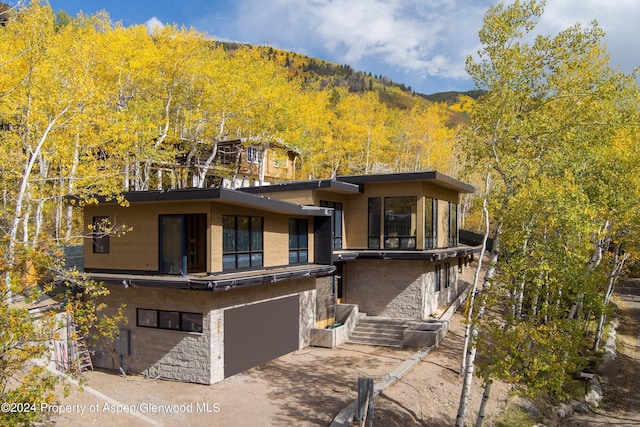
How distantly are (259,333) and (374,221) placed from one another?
898 centimetres

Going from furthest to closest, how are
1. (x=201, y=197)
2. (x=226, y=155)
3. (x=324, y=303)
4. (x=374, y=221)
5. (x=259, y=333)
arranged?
1. (x=226, y=155)
2. (x=374, y=221)
3. (x=324, y=303)
4. (x=259, y=333)
5. (x=201, y=197)

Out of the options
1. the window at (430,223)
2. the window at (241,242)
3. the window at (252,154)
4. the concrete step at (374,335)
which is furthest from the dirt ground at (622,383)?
the window at (252,154)

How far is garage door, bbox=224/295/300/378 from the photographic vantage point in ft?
50.3

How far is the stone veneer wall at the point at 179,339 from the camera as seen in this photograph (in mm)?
14570

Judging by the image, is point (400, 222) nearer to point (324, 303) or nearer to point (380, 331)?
point (380, 331)

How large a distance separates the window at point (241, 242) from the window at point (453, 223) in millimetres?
12980

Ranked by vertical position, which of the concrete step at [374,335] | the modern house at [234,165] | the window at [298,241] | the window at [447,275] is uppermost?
the modern house at [234,165]

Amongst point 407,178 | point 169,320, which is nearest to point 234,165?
point 407,178

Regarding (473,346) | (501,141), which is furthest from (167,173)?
(473,346)

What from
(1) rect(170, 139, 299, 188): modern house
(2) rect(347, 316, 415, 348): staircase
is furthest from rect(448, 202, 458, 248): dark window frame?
(1) rect(170, 139, 299, 188): modern house

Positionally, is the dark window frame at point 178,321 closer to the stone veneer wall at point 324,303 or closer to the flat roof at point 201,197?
the flat roof at point 201,197

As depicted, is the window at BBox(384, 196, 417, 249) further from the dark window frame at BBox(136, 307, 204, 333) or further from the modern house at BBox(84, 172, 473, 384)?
the dark window frame at BBox(136, 307, 204, 333)

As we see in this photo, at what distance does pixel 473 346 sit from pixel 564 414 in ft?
28.3

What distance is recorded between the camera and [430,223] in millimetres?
23047
